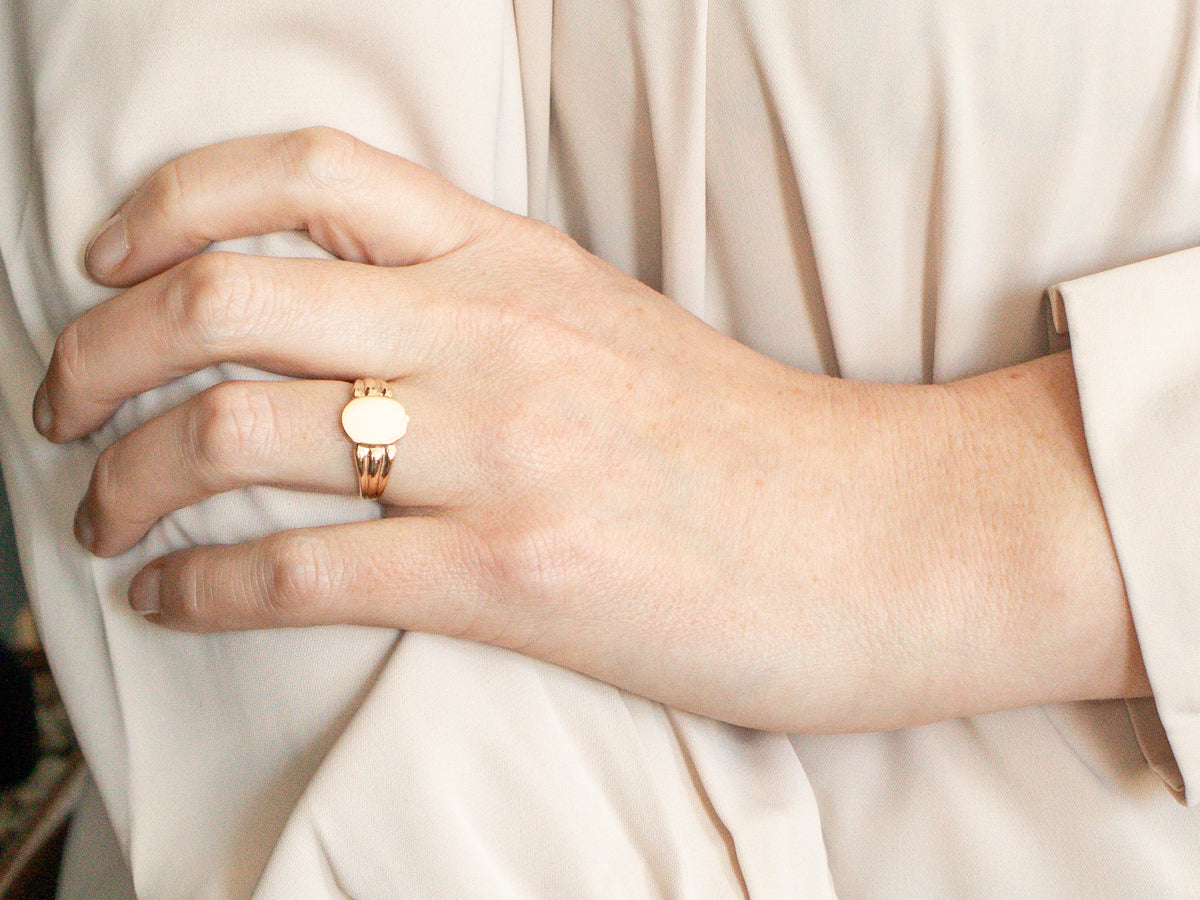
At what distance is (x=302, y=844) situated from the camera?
0.56m

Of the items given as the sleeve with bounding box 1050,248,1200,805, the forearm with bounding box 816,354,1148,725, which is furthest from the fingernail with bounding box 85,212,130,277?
the sleeve with bounding box 1050,248,1200,805

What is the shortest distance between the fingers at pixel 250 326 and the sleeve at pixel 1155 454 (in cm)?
43

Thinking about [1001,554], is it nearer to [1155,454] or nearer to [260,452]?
[1155,454]

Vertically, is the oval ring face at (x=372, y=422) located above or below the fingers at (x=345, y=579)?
above

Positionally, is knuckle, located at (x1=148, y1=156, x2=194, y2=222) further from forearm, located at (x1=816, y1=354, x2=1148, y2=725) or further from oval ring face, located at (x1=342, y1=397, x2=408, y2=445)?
forearm, located at (x1=816, y1=354, x2=1148, y2=725)

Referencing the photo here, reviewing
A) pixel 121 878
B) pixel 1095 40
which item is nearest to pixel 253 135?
pixel 1095 40

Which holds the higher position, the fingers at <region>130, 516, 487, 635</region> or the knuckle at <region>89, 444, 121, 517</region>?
the knuckle at <region>89, 444, 121, 517</region>

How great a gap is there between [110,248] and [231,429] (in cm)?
15

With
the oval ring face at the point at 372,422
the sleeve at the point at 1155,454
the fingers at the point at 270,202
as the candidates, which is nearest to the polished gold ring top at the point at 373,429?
the oval ring face at the point at 372,422

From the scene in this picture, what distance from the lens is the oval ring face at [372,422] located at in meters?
0.56

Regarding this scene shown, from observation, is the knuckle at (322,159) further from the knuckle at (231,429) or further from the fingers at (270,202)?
the knuckle at (231,429)

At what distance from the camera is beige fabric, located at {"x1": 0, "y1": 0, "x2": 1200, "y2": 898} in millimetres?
592

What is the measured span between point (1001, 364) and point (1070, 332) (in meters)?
0.11

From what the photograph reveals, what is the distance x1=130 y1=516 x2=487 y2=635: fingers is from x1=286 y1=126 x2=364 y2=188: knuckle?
21 centimetres
